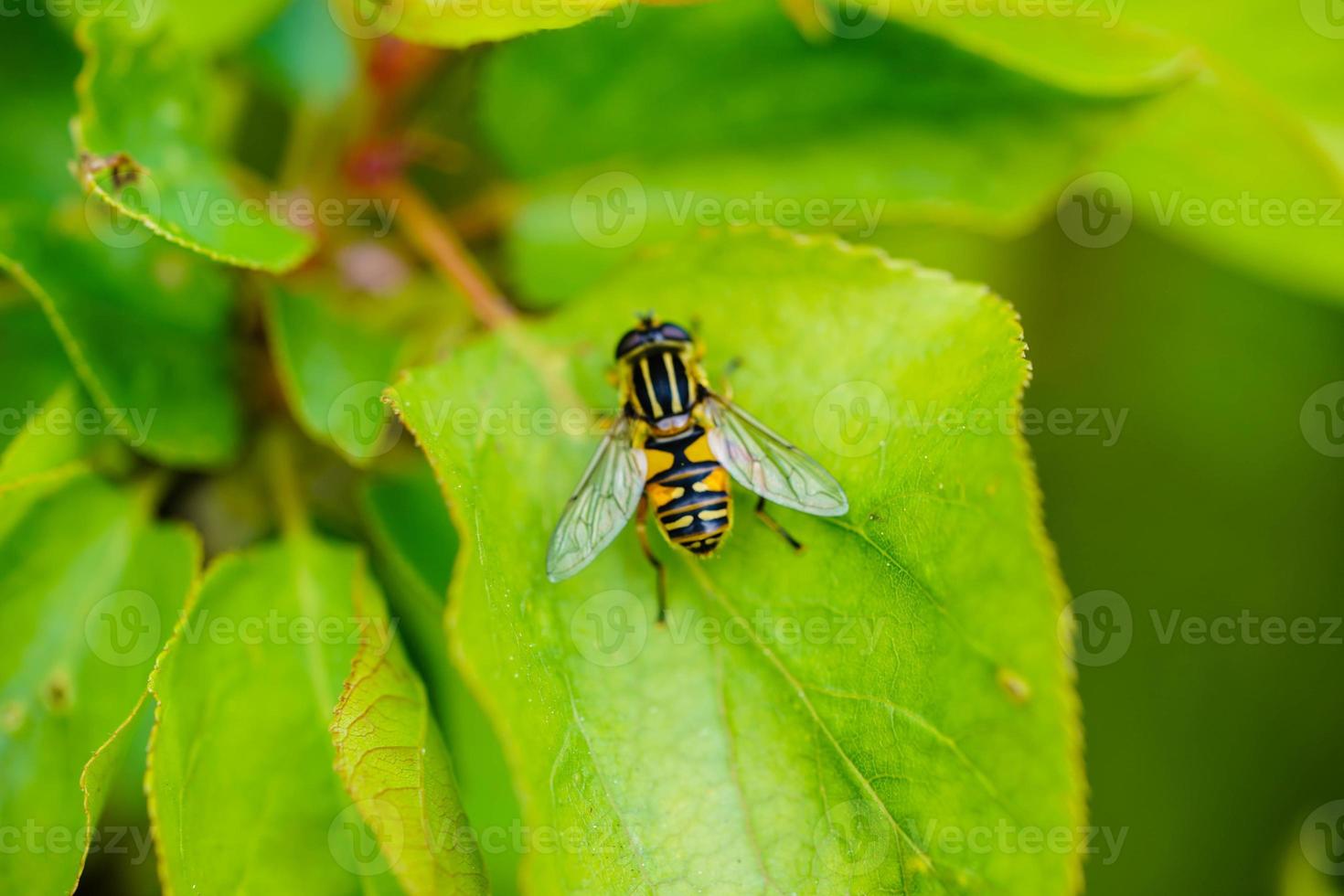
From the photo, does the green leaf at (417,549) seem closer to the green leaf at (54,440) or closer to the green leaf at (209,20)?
the green leaf at (54,440)

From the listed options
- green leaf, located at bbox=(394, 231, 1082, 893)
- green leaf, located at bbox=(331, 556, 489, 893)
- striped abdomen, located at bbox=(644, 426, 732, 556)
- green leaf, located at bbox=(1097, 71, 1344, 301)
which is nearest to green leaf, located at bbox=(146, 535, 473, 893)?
green leaf, located at bbox=(331, 556, 489, 893)

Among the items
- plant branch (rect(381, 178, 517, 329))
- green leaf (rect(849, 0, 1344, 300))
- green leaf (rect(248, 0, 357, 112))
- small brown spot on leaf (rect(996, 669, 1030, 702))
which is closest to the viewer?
small brown spot on leaf (rect(996, 669, 1030, 702))

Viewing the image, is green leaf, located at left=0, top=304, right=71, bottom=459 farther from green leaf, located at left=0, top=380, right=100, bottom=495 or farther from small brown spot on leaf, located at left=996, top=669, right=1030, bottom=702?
small brown spot on leaf, located at left=996, top=669, right=1030, bottom=702

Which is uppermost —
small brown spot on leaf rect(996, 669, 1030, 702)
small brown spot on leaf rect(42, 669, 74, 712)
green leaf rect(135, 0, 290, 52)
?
green leaf rect(135, 0, 290, 52)

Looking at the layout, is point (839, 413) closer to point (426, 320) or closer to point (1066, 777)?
point (1066, 777)

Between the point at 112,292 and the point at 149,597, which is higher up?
the point at 112,292

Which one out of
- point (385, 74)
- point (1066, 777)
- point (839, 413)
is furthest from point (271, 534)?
point (1066, 777)

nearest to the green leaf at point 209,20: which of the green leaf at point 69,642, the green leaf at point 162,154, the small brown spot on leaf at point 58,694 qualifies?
the green leaf at point 162,154
